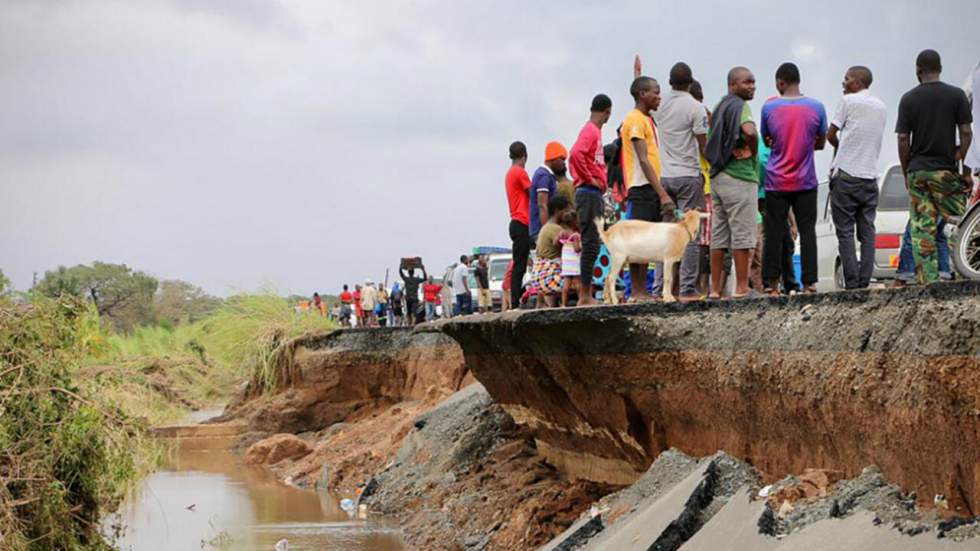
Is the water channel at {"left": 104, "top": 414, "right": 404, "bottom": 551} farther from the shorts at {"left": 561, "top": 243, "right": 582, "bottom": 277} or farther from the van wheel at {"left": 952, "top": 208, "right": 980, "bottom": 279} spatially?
the van wheel at {"left": 952, "top": 208, "right": 980, "bottom": 279}

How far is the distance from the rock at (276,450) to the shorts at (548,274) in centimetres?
865

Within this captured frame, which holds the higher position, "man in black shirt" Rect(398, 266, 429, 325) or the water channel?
"man in black shirt" Rect(398, 266, 429, 325)

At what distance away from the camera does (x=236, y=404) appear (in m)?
24.3

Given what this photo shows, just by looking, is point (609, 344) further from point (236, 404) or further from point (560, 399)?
point (236, 404)

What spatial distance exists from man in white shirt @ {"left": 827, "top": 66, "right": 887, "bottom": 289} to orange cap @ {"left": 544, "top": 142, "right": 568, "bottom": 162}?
3405 mm

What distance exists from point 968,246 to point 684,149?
2.28 m

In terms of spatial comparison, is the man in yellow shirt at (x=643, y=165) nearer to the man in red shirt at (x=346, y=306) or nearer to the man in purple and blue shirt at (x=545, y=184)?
the man in purple and blue shirt at (x=545, y=184)

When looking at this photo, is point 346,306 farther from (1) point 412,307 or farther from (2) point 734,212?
(2) point 734,212

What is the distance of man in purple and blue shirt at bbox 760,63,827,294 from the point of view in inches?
373

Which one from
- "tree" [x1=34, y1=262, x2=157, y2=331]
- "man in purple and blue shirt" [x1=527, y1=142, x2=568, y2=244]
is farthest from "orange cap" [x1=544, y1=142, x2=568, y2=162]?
"tree" [x1=34, y1=262, x2=157, y2=331]

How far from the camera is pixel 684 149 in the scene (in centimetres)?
1018

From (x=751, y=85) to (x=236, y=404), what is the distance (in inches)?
636

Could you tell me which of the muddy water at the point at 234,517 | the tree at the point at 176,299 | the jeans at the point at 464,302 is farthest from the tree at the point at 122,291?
the muddy water at the point at 234,517

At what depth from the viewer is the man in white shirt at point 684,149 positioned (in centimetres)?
1011
